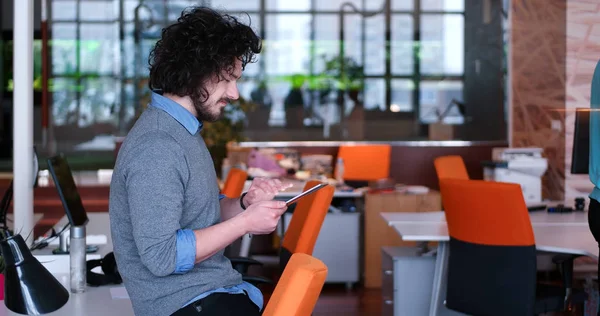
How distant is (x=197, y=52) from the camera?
228 centimetres

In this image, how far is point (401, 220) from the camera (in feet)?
17.1

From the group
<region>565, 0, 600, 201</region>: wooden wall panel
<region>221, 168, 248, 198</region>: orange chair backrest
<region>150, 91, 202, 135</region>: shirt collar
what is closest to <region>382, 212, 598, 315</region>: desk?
<region>565, 0, 600, 201</region>: wooden wall panel

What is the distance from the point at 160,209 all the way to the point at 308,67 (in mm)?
9878

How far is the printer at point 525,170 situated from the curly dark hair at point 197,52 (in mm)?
4477

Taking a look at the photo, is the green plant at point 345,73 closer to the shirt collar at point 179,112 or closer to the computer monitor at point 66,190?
the computer monitor at point 66,190

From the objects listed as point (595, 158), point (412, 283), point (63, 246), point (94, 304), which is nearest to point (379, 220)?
point (412, 283)

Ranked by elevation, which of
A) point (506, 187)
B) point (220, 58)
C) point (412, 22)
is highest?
point (412, 22)

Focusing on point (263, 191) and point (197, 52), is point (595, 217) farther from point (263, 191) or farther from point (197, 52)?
point (197, 52)

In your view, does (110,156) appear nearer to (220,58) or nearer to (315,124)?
(315,124)

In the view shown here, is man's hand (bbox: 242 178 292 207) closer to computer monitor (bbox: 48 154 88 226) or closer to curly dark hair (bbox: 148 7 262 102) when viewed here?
curly dark hair (bbox: 148 7 262 102)

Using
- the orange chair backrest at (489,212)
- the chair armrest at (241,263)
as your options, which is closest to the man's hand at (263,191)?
the chair armrest at (241,263)

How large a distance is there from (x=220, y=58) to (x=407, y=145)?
7.67 meters

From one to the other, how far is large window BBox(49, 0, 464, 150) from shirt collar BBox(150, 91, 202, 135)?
8.80m

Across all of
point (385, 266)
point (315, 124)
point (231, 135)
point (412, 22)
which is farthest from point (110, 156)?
point (385, 266)
